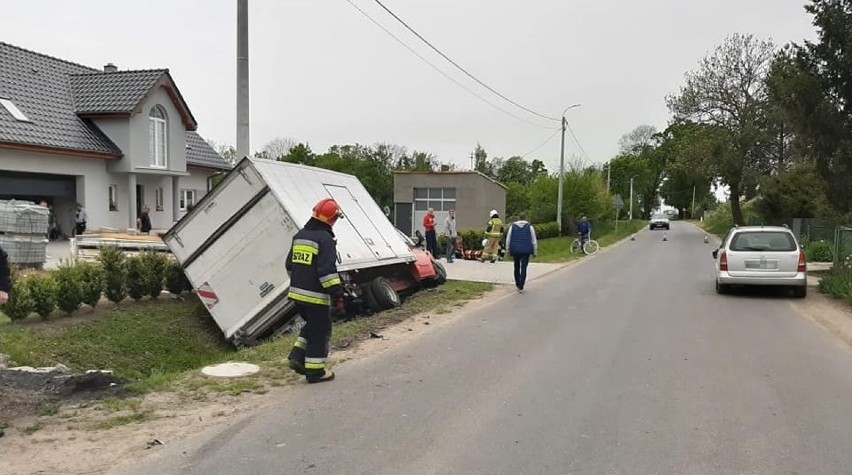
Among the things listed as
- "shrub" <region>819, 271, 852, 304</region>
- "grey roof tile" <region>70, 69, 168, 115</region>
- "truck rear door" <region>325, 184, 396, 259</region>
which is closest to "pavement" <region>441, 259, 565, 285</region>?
"truck rear door" <region>325, 184, 396, 259</region>

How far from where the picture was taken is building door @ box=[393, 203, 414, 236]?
42531mm

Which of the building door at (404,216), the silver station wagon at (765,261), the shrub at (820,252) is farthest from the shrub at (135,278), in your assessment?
the building door at (404,216)

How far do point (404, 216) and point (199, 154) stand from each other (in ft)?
49.9

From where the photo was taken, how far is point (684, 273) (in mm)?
19391

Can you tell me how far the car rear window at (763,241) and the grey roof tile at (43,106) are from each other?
19858 mm

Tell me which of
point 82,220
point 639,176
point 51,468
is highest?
point 639,176

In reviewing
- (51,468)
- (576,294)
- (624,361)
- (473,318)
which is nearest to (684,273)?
(576,294)

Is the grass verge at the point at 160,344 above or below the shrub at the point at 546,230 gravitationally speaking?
below

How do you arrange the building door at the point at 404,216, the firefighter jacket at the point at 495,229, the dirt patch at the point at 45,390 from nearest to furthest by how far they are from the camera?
the dirt patch at the point at 45,390 → the firefighter jacket at the point at 495,229 → the building door at the point at 404,216

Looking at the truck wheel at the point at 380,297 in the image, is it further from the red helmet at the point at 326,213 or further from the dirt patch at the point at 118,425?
the red helmet at the point at 326,213

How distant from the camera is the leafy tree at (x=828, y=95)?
15.1 meters

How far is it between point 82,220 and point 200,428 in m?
18.9

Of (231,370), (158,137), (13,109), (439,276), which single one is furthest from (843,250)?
(13,109)

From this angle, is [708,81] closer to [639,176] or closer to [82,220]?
[82,220]
